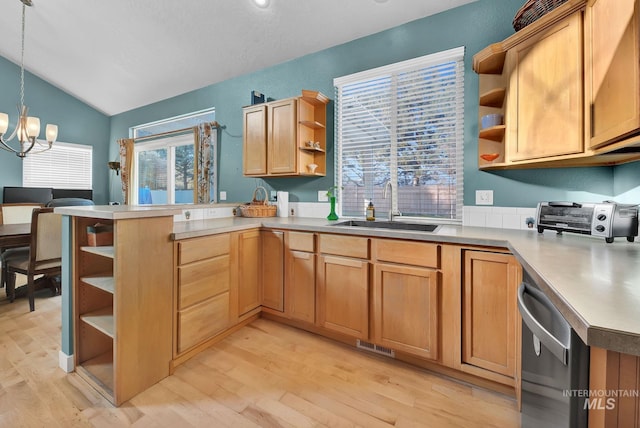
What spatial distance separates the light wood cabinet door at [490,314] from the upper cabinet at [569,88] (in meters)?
0.70

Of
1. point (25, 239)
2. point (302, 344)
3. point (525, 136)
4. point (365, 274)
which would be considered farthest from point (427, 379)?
point (25, 239)

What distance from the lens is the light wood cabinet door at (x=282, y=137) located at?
2.76 meters

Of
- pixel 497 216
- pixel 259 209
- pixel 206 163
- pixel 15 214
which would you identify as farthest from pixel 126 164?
pixel 497 216

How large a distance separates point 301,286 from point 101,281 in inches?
52.6

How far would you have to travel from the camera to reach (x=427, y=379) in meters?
1.78

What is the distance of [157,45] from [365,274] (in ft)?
12.1

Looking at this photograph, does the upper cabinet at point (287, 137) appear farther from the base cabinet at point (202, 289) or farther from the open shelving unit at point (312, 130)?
the base cabinet at point (202, 289)

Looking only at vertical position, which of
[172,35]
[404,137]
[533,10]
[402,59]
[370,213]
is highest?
[172,35]

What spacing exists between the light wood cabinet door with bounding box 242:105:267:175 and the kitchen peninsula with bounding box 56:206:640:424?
2.81 feet

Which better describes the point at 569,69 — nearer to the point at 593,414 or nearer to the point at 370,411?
the point at 593,414

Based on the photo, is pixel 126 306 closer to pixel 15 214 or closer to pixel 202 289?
pixel 202 289

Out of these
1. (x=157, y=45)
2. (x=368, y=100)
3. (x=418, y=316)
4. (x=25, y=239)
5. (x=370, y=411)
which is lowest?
(x=370, y=411)

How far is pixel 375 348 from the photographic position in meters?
2.04

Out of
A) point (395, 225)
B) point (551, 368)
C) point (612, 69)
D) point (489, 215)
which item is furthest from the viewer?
point (395, 225)
